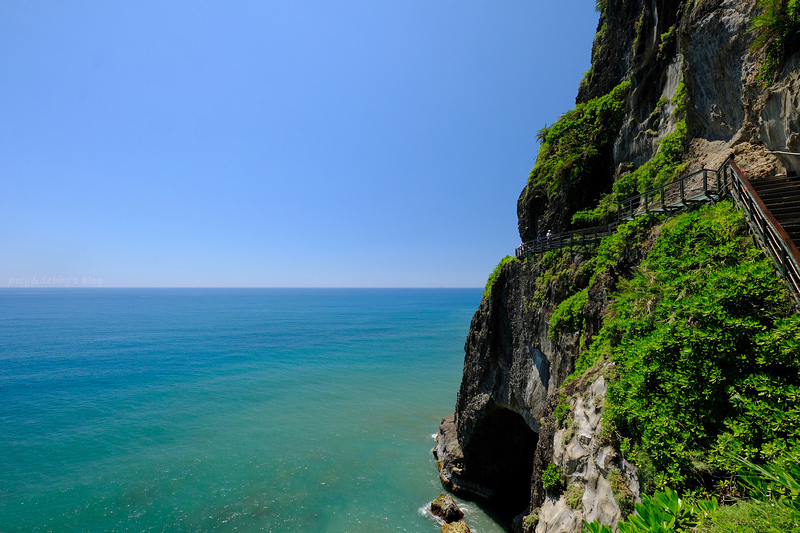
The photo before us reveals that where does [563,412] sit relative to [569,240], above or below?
below

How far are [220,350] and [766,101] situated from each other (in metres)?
68.5

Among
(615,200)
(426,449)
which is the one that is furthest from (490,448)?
(615,200)

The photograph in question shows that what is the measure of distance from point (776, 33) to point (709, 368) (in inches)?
373

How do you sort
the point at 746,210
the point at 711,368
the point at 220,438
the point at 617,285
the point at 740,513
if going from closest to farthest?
the point at 740,513 < the point at 711,368 < the point at 746,210 < the point at 617,285 < the point at 220,438

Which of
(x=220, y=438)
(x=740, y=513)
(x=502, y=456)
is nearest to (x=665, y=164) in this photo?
(x=740, y=513)

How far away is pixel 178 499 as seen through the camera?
20.4 m

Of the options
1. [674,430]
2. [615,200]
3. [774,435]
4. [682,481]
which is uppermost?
[615,200]

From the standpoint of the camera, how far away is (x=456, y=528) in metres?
17.1

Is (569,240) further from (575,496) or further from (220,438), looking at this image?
(220,438)

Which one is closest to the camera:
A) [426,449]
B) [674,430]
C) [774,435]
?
[774,435]

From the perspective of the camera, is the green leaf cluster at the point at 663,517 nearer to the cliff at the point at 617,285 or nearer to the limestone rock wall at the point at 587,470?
the cliff at the point at 617,285

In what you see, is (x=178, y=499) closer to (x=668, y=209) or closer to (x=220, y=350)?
(x=668, y=209)

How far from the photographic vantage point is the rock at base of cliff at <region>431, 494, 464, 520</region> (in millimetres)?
18812

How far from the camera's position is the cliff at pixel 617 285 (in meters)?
6.17
